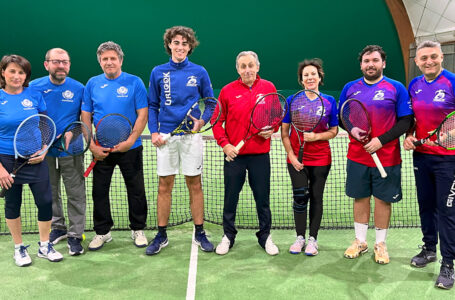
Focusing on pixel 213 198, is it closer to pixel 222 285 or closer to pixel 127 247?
pixel 127 247

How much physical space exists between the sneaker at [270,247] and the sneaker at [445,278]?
1.23m

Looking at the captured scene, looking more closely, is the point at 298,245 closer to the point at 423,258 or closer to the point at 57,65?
the point at 423,258

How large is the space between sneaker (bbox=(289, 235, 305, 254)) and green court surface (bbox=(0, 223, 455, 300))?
66mm

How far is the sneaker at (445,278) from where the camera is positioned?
2797mm

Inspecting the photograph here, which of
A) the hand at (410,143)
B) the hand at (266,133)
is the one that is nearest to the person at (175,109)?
the hand at (266,133)

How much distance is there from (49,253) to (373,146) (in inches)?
108

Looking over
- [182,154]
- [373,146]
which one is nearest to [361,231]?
[373,146]

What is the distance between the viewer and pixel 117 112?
3.37 meters

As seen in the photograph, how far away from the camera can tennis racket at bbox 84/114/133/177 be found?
130 inches

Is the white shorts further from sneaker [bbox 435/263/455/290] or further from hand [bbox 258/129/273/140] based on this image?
sneaker [bbox 435/263/455/290]

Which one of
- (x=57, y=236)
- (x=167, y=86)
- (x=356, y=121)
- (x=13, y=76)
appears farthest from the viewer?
(x=57, y=236)

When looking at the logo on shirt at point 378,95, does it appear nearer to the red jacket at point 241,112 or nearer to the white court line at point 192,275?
the red jacket at point 241,112

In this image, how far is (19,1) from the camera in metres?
13.3

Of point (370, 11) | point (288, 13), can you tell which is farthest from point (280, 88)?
point (370, 11)
